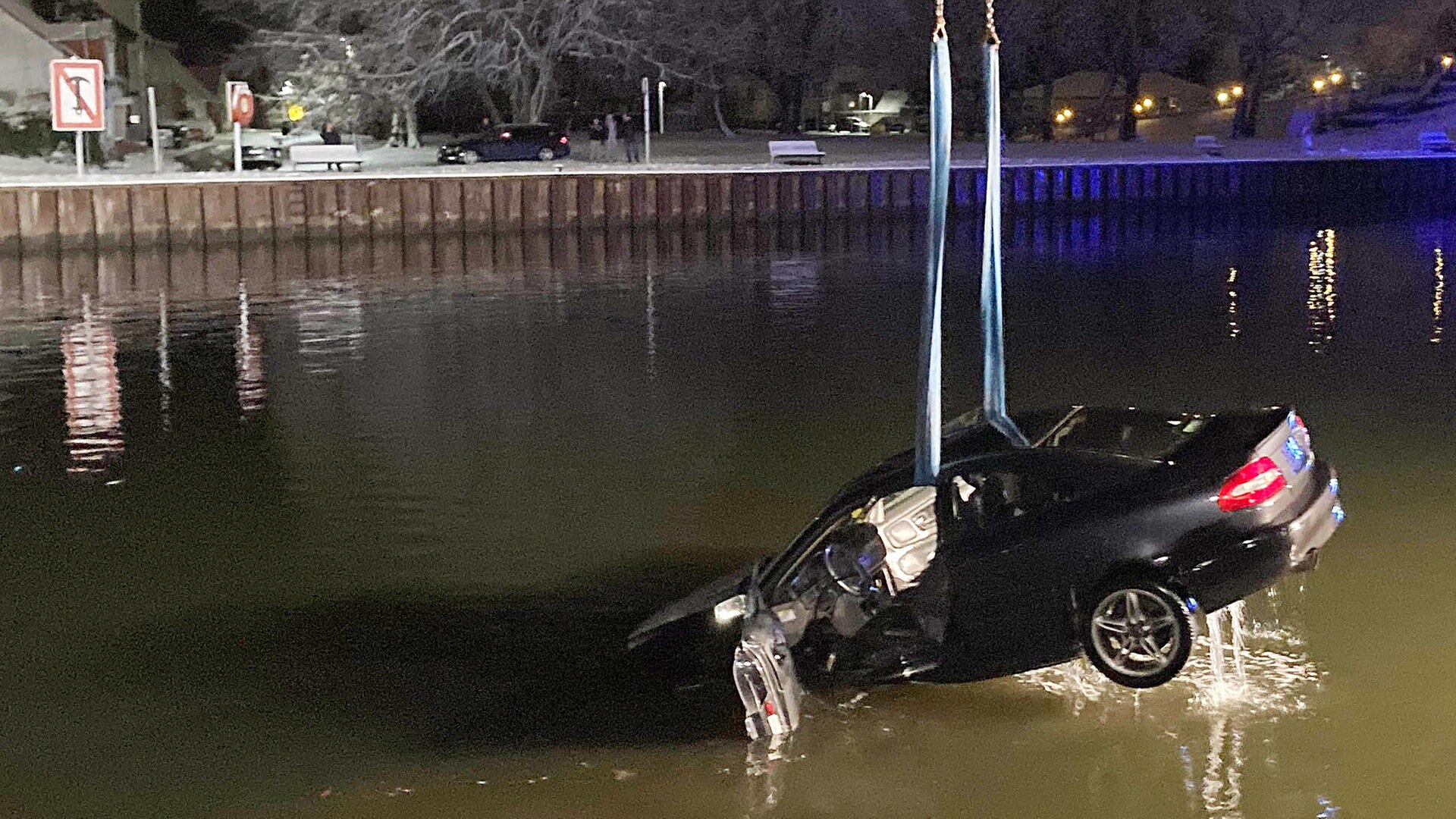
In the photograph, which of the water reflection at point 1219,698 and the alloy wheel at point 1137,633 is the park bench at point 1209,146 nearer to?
the water reflection at point 1219,698

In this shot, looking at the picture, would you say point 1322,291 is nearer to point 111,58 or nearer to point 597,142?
point 597,142

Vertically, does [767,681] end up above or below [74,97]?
below

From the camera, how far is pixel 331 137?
48000 mm

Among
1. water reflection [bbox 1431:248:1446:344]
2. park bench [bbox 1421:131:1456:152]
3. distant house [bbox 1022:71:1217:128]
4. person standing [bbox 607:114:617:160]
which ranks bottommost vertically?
water reflection [bbox 1431:248:1446:344]

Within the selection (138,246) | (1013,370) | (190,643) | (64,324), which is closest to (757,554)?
(190,643)

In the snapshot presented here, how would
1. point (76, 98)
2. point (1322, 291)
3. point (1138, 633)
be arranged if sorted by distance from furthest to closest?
point (76, 98)
point (1322, 291)
point (1138, 633)

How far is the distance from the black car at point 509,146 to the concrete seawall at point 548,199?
23.6 feet

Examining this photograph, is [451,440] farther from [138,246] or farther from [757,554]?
[138,246]

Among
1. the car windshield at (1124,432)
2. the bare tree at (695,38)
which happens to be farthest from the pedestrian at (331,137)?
the car windshield at (1124,432)

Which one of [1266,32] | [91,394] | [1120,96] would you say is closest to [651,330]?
[91,394]

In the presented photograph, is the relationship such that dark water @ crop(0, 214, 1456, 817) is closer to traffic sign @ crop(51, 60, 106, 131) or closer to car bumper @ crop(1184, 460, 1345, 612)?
car bumper @ crop(1184, 460, 1345, 612)

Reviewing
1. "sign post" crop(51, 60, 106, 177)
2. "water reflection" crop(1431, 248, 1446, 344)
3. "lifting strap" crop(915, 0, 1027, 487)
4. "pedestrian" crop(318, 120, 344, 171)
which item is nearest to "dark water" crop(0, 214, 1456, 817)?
"water reflection" crop(1431, 248, 1446, 344)

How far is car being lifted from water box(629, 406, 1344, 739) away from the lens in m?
7.98

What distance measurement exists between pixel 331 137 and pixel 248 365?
91.3 feet
